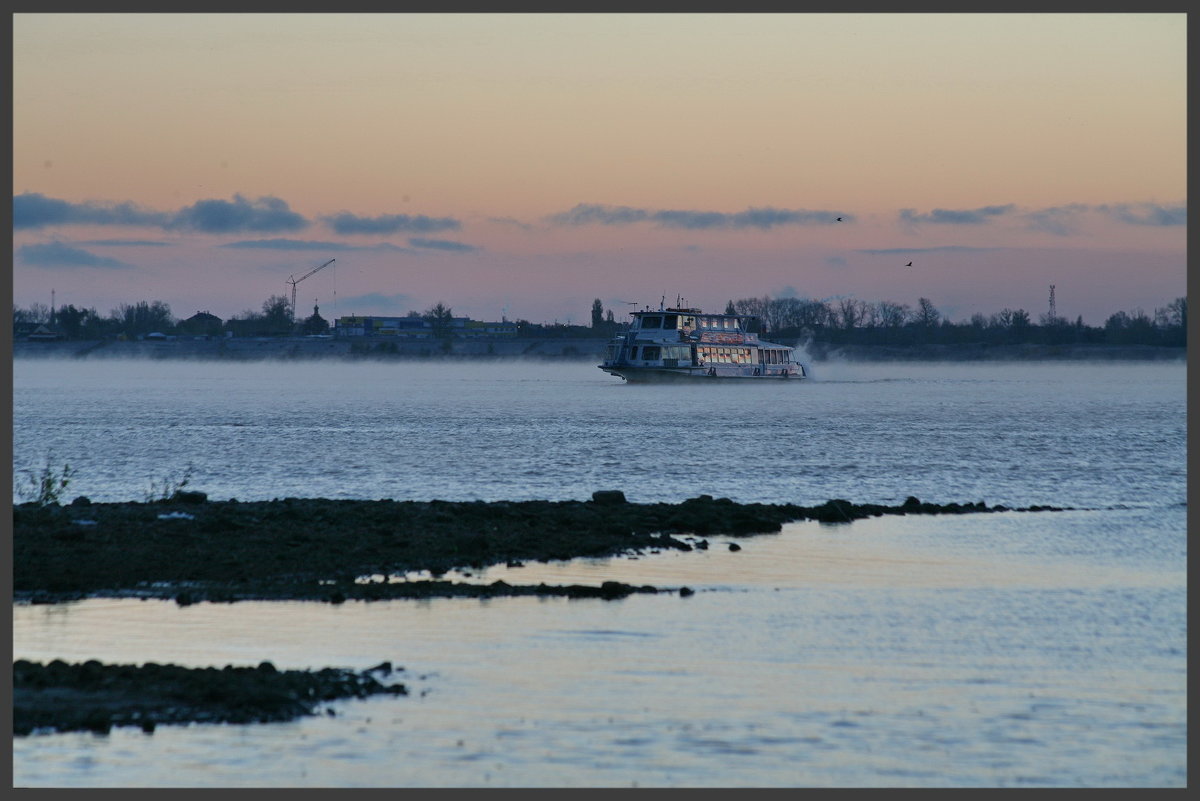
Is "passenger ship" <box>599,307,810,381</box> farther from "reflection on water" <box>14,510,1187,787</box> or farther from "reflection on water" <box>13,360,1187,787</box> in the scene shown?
"reflection on water" <box>14,510,1187,787</box>

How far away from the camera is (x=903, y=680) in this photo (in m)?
17.1

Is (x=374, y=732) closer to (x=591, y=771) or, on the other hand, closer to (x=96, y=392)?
(x=591, y=771)

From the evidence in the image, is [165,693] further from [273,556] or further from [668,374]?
[668,374]

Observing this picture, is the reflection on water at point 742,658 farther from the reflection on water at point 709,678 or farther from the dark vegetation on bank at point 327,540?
A: the dark vegetation on bank at point 327,540

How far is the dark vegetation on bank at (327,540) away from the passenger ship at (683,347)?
8874 centimetres

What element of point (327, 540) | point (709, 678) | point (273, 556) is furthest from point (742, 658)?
point (327, 540)

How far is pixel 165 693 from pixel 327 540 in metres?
11.0

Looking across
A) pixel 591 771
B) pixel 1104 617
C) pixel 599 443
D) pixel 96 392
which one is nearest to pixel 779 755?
pixel 591 771

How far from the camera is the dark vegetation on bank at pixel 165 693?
47.0ft

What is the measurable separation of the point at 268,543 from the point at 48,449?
1364 inches

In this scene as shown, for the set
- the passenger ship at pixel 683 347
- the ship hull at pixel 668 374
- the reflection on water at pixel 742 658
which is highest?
the passenger ship at pixel 683 347

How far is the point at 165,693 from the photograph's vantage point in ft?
50.0

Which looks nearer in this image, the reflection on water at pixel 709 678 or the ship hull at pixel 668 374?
the reflection on water at pixel 709 678

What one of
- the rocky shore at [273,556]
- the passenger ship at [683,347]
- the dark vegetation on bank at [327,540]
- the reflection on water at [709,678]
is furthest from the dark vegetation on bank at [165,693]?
the passenger ship at [683,347]
